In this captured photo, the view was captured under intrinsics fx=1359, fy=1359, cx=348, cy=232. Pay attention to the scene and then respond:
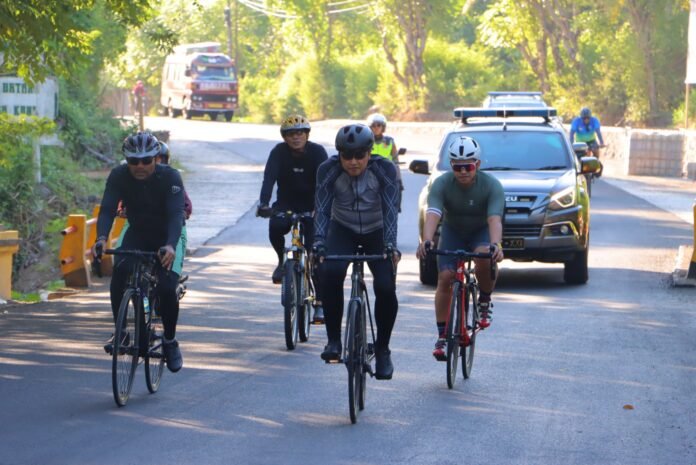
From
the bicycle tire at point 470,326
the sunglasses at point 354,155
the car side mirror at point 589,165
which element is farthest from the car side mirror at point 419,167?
the sunglasses at point 354,155

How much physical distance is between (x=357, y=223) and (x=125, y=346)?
5.50 ft

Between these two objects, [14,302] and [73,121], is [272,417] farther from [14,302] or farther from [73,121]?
[73,121]

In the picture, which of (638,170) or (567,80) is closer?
(638,170)

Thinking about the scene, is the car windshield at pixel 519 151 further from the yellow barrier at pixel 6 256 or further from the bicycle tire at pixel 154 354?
the bicycle tire at pixel 154 354

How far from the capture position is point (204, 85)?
61.8 meters

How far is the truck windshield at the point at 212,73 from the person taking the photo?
6206 centimetres

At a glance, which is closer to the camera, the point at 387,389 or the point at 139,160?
the point at 139,160

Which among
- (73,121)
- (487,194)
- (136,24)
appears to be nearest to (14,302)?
(136,24)

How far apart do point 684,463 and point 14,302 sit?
10055mm

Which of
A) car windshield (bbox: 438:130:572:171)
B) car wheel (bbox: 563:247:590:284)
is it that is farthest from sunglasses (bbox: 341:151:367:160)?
car windshield (bbox: 438:130:572:171)

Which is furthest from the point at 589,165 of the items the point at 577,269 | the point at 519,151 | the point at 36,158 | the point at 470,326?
the point at 36,158

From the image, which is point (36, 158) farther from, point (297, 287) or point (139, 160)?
point (139, 160)

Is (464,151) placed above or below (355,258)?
above

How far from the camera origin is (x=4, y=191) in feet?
69.3
